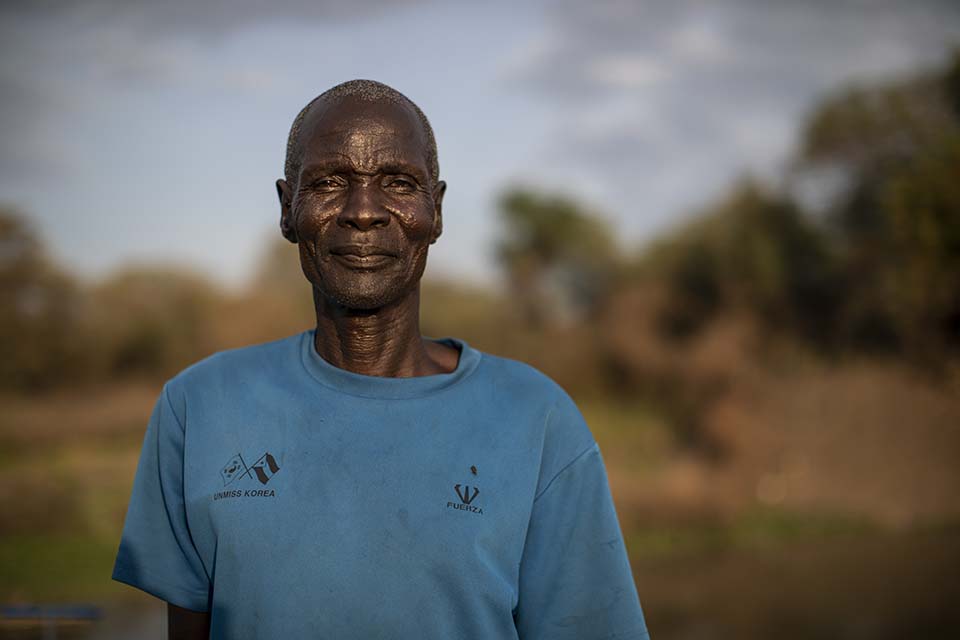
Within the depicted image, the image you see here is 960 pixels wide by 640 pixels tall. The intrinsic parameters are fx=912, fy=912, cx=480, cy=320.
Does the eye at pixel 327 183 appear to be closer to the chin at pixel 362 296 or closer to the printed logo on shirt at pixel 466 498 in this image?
the chin at pixel 362 296

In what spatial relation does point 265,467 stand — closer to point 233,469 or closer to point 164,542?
point 233,469

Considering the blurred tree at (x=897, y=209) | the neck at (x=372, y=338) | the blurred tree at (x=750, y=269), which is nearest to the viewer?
the neck at (x=372, y=338)

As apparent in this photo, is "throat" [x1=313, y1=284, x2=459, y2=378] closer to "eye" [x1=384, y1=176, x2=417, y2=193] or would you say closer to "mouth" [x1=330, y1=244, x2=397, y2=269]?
"mouth" [x1=330, y1=244, x2=397, y2=269]

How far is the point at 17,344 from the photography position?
12031mm

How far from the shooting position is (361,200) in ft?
5.34

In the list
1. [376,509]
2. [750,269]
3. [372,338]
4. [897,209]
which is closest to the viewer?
[376,509]

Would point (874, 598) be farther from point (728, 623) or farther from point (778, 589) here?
point (728, 623)

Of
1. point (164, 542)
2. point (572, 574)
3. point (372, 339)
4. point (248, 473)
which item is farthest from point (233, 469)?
point (572, 574)

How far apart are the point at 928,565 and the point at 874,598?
1.69m

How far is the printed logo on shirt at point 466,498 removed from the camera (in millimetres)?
1552

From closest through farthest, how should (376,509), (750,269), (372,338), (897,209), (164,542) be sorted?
(376,509)
(164,542)
(372,338)
(897,209)
(750,269)

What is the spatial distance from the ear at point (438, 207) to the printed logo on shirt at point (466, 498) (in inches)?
19.3

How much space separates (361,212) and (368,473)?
46 centimetres

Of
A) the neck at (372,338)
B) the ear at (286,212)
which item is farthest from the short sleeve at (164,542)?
the ear at (286,212)
